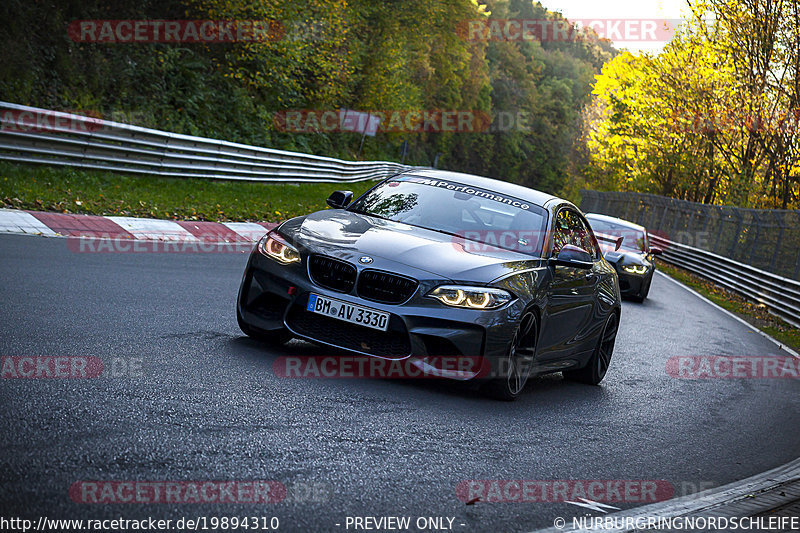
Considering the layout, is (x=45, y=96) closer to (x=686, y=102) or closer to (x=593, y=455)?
(x=593, y=455)

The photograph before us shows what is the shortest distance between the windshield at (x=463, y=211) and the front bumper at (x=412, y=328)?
3.38 feet

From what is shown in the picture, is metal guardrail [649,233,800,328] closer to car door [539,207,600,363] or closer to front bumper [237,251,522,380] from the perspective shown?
car door [539,207,600,363]

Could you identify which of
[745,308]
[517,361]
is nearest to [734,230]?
[745,308]

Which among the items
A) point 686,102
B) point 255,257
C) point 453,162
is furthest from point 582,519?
point 453,162

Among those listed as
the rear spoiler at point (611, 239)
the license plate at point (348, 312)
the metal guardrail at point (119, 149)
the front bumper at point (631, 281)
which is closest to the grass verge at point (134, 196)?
the metal guardrail at point (119, 149)

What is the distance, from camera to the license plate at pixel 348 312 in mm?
6535

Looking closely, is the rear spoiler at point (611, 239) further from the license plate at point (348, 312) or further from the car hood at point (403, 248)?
the license plate at point (348, 312)

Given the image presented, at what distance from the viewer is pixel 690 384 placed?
9977 millimetres

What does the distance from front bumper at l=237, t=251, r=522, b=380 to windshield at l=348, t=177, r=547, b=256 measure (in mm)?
1030

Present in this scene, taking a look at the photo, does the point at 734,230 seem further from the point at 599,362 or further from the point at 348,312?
the point at 348,312

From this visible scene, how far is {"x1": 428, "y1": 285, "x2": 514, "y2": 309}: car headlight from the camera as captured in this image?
6590 mm

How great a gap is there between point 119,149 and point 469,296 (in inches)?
534

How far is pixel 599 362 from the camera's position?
893 cm

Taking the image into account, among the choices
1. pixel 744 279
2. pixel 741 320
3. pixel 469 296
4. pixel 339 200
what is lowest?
pixel 741 320
